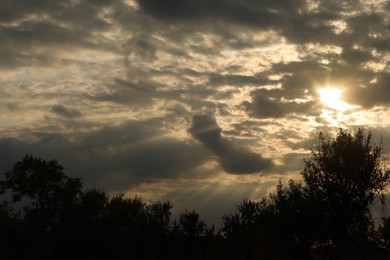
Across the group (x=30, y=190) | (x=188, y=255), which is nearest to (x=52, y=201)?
(x=30, y=190)

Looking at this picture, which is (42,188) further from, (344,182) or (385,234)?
(385,234)

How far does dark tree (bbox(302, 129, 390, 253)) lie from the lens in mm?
45188

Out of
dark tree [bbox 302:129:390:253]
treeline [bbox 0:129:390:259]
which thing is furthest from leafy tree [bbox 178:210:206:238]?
dark tree [bbox 302:129:390:253]

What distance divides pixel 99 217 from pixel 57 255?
993 cm

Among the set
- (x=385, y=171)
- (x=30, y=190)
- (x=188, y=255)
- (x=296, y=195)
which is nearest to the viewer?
(x=385, y=171)

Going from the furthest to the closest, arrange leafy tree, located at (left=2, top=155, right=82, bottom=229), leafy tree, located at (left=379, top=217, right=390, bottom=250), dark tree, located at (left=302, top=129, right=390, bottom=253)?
leafy tree, located at (left=379, top=217, right=390, bottom=250) → leafy tree, located at (left=2, top=155, right=82, bottom=229) → dark tree, located at (left=302, top=129, right=390, bottom=253)

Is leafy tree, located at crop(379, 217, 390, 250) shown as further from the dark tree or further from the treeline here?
the dark tree

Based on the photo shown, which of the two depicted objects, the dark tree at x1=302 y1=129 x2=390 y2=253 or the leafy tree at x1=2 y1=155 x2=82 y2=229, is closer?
the dark tree at x1=302 y1=129 x2=390 y2=253

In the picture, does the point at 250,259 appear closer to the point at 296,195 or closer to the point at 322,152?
the point at 296,195

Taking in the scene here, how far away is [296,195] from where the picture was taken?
5556 cm

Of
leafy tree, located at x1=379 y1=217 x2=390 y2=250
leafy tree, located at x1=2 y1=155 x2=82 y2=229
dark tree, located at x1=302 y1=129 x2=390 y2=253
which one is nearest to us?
dark tree, located at x1=302 y1=129 x2=390 y2=253

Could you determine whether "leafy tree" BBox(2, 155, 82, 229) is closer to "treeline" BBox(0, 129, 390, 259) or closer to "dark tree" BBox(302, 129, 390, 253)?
"treeline" BBox(0, 129, 390, 259)

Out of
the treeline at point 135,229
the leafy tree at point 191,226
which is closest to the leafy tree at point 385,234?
the treeline at point 135,229

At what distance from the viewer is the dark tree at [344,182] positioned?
4519cm
